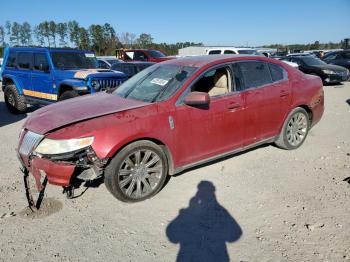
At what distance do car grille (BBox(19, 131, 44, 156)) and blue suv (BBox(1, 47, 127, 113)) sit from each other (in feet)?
12.0

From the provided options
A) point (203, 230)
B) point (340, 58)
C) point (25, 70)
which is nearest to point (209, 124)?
point (203, 230)

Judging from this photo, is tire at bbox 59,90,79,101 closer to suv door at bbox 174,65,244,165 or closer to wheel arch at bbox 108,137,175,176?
suv door at bbox 174,65,244,165

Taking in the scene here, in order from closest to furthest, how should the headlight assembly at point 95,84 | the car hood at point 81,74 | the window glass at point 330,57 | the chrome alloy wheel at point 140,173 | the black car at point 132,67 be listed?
the chrome alloy wheel at point 140,173
the headlight assembly at point 95,84
the car hood at point 81,74
the black car at point 132,67
the window glass at point 330,57

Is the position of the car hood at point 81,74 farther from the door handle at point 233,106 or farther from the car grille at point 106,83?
the door handle at point 233,106

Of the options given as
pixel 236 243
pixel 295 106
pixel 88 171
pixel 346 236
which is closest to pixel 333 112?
pixel 295 106

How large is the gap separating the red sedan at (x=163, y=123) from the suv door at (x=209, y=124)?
13 mm

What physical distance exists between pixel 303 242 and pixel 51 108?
138 inches

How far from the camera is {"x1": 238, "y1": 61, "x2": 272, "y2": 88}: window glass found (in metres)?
4.52

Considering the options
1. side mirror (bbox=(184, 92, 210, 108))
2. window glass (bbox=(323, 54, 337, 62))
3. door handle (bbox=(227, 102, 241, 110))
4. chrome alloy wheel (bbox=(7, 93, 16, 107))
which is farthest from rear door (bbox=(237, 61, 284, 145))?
window glass (bbox=(323, 54, 337, 62))

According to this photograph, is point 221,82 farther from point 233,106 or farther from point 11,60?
point 11,60

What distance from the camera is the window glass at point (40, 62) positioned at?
26.3 ft

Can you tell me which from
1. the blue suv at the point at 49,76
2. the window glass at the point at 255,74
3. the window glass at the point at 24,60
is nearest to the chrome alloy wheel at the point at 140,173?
the window glass at the point at 255,74

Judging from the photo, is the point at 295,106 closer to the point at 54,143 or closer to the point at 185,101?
the point at 185,101

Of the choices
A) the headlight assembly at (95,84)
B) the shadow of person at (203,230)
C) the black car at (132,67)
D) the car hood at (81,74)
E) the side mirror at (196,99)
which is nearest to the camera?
the shadow of person at (203,230)
